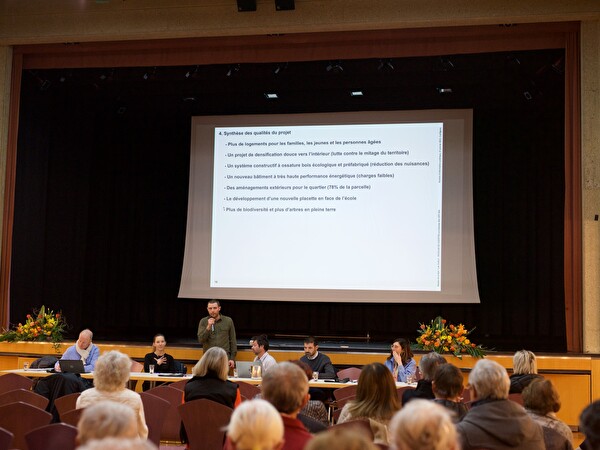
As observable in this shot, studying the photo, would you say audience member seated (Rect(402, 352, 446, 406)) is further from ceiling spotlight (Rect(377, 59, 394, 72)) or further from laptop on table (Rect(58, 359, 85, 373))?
ceiling spotlight (Rect(377, 59, 394, 72))

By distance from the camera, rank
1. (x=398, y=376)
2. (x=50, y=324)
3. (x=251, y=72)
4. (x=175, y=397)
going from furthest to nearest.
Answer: (x=251, y=72) → (x=50, y=324) → (x=398, y=376) → (x=175, y=397)

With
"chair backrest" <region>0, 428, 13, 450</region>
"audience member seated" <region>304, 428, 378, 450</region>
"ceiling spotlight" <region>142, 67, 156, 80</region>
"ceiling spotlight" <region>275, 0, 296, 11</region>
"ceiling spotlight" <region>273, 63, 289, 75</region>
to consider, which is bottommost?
"chair backrest" <region>0, 428, 13, 450</region>

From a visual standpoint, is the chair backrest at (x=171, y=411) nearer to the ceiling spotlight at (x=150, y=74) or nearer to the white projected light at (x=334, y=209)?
the white projected light at (x=334, y=209)

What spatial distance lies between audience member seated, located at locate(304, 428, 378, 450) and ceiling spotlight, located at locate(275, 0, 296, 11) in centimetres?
864

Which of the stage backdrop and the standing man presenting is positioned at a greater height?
the stage backdrop

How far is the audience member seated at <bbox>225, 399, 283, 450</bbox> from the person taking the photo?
2.49 m

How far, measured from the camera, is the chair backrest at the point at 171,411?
19.5 ft

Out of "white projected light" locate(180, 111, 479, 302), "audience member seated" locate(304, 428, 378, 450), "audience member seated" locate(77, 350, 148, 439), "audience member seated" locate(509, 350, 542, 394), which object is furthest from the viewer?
"white projected light" locate(180, 111, 479, 302)

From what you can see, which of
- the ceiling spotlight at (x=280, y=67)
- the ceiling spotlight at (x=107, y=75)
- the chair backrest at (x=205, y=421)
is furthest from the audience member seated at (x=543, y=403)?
the ceiling spotlight at (x=107, y=75)

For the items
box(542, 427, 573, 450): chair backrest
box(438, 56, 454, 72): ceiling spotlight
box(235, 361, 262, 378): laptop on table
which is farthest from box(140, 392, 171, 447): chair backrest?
box(438, 56, 454, 72): ceiling spotlight

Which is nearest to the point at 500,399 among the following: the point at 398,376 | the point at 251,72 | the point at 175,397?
the point at 175,397

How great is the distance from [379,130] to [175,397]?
235 inches

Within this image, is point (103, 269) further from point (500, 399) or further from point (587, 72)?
point (500, 399)

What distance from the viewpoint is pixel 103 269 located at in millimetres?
12164
